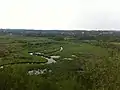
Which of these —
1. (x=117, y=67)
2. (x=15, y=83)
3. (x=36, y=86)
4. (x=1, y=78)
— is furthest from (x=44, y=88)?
(x=117, y=67)

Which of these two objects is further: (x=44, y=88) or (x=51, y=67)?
(x=51, y=67)

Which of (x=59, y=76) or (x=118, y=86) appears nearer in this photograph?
(x=118, y=86)

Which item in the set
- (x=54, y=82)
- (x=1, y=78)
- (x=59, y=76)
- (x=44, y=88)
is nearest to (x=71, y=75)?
(x=59, y=76)

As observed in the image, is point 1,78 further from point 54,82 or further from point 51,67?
point 51,67

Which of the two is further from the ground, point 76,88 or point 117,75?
point 117,75

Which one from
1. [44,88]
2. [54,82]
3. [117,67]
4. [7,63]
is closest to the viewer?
[117,67]

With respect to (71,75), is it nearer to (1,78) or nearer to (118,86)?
(1,78)

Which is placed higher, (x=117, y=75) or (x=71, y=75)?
(x=117, y=75)

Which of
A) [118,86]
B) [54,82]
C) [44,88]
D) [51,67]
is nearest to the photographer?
[118,86]

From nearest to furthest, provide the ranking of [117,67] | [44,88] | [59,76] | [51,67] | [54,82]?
[117,67]
[44,88]
[54,82]
[59,76]
[51,67]
